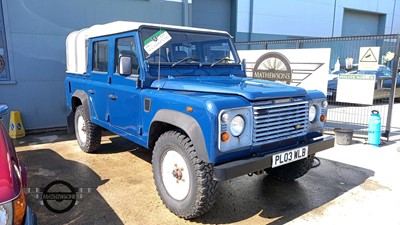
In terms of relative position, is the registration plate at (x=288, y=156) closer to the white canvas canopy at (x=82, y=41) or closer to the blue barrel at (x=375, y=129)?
the white canvas canopy at (x=82, y=41)

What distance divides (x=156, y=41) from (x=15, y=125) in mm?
4557

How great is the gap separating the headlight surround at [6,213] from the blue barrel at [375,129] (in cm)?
604

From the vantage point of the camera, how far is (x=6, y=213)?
1719mm

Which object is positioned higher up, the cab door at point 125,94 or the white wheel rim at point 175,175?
the cab door at point 125,94

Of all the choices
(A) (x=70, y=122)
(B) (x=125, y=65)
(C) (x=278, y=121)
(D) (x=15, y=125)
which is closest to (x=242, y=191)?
(C) (x=278, y=121)

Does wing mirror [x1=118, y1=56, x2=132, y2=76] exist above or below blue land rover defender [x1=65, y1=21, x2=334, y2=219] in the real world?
above

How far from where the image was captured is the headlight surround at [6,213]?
5.57ft

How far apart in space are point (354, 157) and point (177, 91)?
3.63 metres

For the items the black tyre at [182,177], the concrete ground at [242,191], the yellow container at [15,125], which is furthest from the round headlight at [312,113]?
the yellow container at [15,125]

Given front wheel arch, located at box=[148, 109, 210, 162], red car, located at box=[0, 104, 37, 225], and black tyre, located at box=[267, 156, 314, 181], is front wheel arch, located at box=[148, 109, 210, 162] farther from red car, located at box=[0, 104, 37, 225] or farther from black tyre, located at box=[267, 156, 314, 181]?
black tyre, located at box=[267, 156, 314, 181]

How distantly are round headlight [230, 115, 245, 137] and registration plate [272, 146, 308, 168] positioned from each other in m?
0.45

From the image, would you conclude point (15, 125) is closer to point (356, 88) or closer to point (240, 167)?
point (240, 167)

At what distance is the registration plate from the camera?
3.01 metres

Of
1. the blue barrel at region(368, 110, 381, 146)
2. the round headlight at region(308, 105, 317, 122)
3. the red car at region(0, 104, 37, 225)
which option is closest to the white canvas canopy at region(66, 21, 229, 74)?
the round headlight at region(308, 105, 317, 122)
